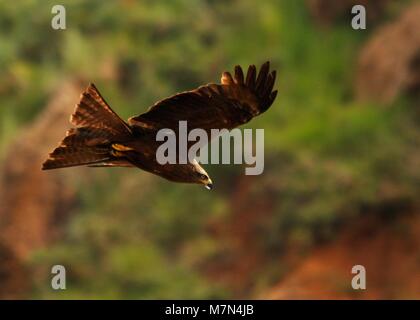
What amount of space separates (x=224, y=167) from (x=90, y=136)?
8479 millimetres

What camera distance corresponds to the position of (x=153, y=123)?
7.16 m

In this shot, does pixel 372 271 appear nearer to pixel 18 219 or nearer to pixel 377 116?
pixel 377 116

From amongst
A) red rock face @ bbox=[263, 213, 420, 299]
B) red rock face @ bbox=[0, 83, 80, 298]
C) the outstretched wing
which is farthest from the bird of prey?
red rock face @ bbox=[0, 83, 80, 298]

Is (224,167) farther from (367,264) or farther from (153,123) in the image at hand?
(153,123)

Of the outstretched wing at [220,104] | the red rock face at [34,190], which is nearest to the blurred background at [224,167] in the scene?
the red rock face at [34,190]

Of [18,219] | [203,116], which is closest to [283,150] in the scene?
[18,219]

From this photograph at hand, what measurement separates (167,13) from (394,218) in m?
4.08

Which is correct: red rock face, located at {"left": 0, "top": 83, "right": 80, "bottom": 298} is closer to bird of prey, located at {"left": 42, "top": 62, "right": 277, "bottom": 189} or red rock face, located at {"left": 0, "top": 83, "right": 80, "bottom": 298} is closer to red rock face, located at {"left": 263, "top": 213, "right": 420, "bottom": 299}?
red rock face, located at {"left": 263, "top": 213, "right": 420, "bottom": 299}

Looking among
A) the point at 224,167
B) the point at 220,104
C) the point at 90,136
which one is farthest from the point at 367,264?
the point at 90,136

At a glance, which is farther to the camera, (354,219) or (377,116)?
(377,116)

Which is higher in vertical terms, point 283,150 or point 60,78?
point 60,78

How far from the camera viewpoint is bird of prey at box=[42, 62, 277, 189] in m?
7.18
